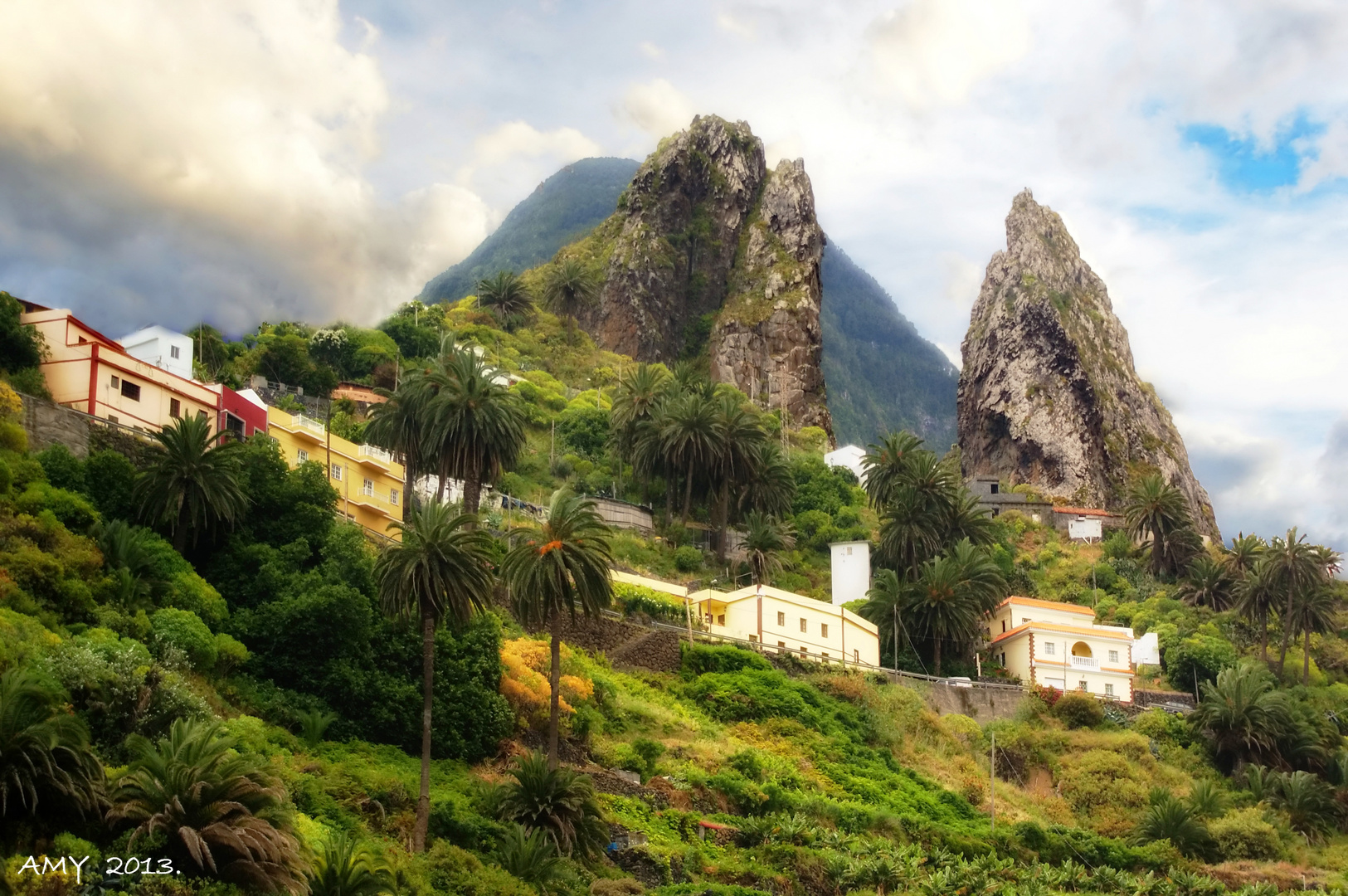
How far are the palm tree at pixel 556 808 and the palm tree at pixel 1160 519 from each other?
66.7 metres

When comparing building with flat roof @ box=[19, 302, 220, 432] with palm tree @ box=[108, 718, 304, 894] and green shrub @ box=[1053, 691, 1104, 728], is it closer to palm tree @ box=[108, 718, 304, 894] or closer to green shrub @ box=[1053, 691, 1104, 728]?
palm tree @ box=[108, 718, 304, 894]

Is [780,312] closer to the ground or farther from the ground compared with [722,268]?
closer to the ground

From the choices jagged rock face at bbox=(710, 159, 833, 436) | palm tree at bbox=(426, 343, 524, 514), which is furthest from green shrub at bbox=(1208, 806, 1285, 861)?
jagged rock face at bbox=(710, 159, 833, 436)

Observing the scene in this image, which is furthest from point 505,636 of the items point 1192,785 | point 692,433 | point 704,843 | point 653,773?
point 1192,785

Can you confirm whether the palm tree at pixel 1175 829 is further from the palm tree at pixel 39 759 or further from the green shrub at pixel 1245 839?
the palm tree at pixel 39 759

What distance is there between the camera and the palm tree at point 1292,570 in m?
86.8

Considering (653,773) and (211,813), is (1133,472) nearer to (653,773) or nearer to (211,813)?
(653,773)


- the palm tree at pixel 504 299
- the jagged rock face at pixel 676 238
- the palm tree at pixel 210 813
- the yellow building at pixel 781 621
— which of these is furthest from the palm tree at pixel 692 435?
the palm tree at pixel 210 813

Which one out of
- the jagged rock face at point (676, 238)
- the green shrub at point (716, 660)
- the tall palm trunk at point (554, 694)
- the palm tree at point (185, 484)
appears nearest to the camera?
the tall palm trunk at point (554, 694)

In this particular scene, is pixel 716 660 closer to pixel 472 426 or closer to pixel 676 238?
pixel 472 426

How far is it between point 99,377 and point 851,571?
48599mm

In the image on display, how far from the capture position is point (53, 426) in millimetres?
52594

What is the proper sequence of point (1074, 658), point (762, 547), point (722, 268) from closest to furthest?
point (1074, 658) < point (762, 547) < point (722, 268)

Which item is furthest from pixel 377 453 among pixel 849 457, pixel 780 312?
pixel 780 312
